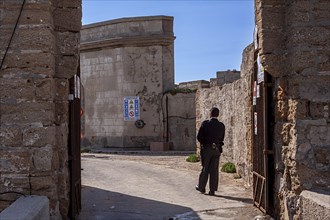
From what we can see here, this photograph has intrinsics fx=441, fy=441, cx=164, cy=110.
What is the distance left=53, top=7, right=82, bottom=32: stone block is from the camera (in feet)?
16.9

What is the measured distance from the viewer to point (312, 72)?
4828 mm

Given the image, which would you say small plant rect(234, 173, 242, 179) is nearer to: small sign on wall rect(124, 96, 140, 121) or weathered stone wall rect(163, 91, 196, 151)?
weathered stone wall rect(163, 91, 196, 151)

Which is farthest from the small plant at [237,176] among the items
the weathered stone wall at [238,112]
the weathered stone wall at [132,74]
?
the weathered stone wall at [132,74]

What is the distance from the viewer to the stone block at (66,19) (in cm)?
516

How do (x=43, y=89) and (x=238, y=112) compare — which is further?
(x=238, y=112)

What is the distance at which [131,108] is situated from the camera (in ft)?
57.8

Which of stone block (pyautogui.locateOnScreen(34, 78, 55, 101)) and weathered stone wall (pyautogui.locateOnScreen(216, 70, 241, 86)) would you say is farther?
weathered stone wall (pyautogui.locateOnScreen(216, 70, 241, 86))

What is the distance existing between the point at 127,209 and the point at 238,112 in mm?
3880

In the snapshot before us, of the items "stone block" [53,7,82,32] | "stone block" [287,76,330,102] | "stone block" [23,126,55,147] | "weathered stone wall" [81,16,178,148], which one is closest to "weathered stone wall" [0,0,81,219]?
"stone block" [23,126,55,147]

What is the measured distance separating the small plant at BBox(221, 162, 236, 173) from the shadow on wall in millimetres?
3292

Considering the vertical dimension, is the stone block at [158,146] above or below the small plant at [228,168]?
above

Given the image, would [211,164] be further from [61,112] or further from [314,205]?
[314,205]

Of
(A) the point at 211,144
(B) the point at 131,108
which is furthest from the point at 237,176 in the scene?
(B) the point at 131,108

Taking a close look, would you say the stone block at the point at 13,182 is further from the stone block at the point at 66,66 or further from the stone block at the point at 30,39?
the stone block at the point at 30,39
